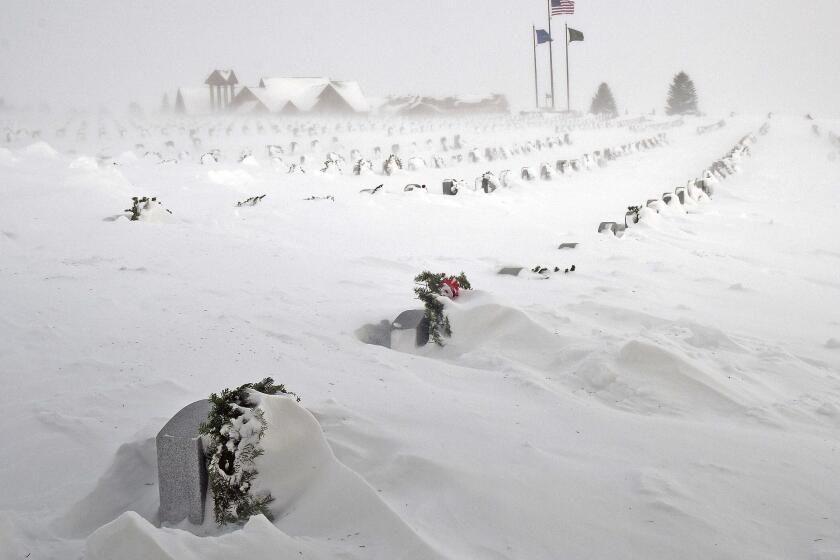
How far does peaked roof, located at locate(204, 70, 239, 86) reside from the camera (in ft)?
171

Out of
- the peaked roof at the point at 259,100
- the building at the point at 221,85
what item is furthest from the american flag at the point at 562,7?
the building at the point at 221,85

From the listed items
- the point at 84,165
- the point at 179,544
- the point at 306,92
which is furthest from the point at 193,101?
the point at 179,544

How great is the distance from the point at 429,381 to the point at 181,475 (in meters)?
2.01

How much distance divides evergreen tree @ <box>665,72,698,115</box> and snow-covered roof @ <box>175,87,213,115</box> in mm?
46432

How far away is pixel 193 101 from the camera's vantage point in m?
53.7

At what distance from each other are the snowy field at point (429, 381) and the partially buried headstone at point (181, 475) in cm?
13

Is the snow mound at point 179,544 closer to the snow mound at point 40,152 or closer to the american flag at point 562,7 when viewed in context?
the snow mound at point 40,152

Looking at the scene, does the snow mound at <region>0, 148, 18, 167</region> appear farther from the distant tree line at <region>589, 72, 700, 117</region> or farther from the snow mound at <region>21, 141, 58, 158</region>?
the distant tree line at <region>589, 72, 700, 117</region>

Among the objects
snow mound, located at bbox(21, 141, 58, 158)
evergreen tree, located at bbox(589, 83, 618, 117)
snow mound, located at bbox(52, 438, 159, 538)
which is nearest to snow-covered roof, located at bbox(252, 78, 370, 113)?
evergreen tree, located at bbox(589, 83, 618, 117)

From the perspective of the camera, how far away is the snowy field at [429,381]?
9.86ft

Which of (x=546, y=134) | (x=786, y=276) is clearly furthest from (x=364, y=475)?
(x=546, y=134)

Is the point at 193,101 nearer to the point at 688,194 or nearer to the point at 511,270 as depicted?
the point at 688,194

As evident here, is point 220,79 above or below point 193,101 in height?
above

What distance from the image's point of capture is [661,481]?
3.34 m
